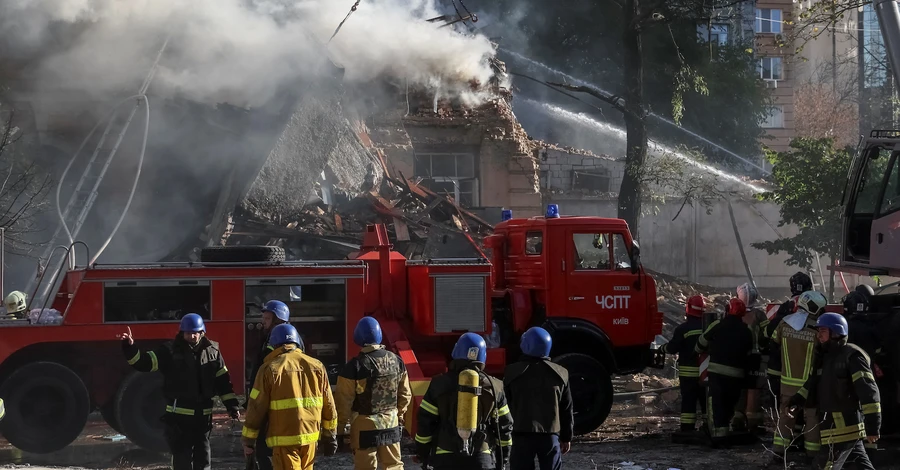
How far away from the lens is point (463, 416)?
20.0 feet

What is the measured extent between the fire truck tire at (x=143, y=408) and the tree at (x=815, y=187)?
45.3ft

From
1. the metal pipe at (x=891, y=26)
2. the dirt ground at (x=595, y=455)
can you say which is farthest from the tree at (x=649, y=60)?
the dirt ground at (x=595, y=455)

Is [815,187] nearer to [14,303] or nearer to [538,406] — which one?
[538,406]

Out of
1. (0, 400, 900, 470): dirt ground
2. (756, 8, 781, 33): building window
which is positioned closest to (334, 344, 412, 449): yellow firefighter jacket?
(0, 400, 900, 470): dirt ground

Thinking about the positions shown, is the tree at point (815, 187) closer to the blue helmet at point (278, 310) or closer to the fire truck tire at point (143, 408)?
the fire truck tire at point (143, 408)

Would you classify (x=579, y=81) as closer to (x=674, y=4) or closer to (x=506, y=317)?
(x=674, y=4)

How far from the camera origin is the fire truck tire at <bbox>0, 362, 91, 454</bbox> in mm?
9702

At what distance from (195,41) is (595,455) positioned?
10018 millimetres

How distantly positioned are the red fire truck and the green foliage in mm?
9471

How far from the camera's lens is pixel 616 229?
11.2 meters

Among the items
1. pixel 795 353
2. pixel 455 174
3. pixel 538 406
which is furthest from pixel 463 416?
pixel 455 174

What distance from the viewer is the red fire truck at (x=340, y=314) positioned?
386 inches

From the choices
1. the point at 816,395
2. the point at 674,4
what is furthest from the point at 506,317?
the point at 674,4

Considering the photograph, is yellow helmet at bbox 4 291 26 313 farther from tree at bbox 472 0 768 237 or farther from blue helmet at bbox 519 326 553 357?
tree at bbox 472 0 768 237
